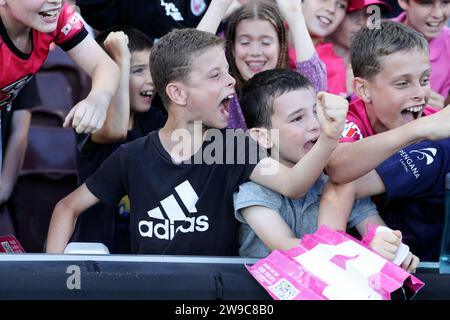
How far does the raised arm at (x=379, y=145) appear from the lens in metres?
2.12

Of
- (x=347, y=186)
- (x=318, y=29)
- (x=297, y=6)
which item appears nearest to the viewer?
(x=347, y=186)

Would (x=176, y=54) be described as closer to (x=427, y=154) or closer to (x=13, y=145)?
(x=427, y=154)

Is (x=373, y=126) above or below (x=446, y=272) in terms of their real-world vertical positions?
above

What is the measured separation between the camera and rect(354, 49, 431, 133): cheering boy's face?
8.23 ft

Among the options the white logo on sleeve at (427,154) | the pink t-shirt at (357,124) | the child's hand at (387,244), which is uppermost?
the pink t-shirt at (357,124)

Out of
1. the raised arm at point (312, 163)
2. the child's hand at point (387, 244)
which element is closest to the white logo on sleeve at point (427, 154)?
Result: the raised arm at point (312, 163)

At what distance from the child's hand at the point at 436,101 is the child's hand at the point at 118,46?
3.65 feet

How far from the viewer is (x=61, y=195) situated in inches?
142

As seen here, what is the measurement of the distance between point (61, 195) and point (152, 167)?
4.56 feet

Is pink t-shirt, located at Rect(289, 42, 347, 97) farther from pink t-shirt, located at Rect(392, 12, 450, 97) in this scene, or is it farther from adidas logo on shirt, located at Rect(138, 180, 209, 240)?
adidas logo on shirt, located at Rect(138, 180, 209, 240)

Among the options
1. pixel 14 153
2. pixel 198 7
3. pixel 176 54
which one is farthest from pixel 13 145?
pixel 176 54

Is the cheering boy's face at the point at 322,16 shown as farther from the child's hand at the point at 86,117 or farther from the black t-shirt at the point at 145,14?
the child's hand at the point at 86,117
